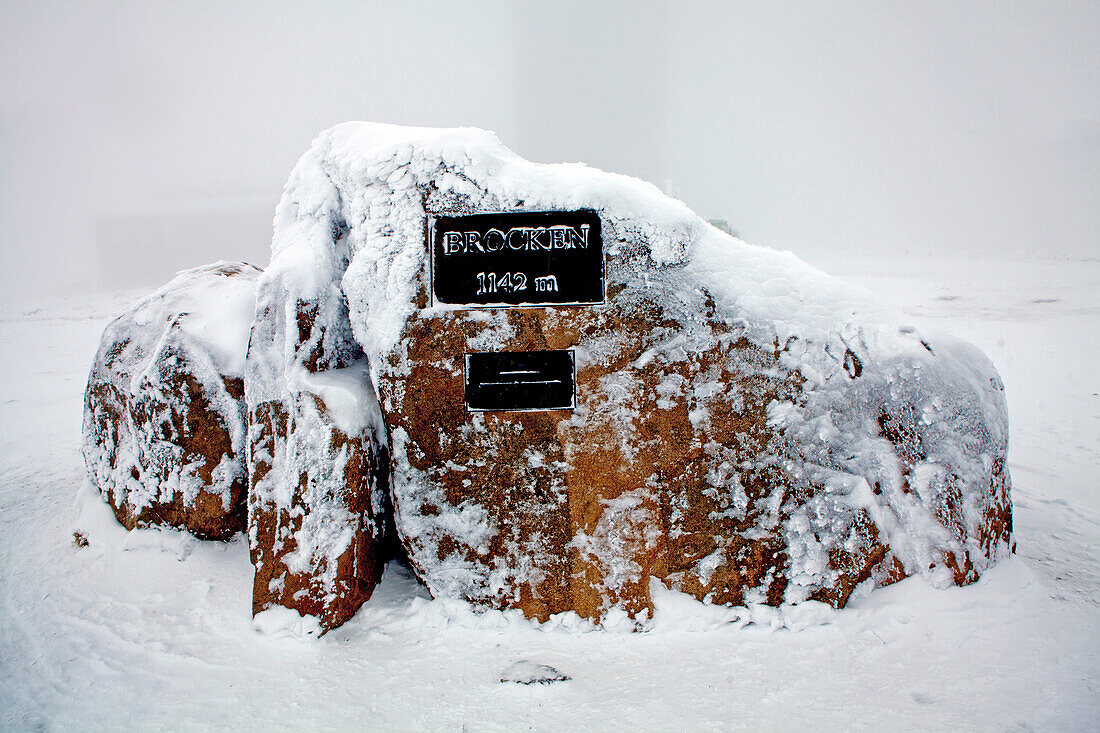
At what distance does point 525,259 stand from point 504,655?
1.64 metres

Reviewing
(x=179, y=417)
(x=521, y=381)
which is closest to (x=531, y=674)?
(x=521, y=381)

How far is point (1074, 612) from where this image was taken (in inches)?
88.6

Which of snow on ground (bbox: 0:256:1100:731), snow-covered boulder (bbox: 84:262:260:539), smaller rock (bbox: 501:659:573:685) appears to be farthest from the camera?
snow-covered boulder (bbox: 84:262:260:539)

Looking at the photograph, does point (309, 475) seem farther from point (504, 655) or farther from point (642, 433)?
point (642, 433)

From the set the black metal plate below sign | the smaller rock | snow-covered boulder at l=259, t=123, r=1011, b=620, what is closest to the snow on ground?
the smaller rock

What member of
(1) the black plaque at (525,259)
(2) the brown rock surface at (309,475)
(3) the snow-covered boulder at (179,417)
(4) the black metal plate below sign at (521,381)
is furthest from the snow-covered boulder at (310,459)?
(1) the black plaque at (525,259)

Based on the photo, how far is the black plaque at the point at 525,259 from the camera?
2363mm

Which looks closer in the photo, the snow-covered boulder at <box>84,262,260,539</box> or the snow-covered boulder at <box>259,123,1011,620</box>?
the snow-covered boulder at <box>259,123,1011,620</box>

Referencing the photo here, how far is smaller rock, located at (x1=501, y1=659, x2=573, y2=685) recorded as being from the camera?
6.54 ft

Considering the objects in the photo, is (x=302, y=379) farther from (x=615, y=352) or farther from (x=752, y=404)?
(x=752, y=404)

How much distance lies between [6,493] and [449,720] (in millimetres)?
3666

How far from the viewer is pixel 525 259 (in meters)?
2.37

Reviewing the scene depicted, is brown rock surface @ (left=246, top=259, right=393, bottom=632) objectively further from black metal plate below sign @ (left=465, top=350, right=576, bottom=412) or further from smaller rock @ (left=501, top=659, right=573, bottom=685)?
smaller rock @ (left=501, top=659, right=573, bottom=685)

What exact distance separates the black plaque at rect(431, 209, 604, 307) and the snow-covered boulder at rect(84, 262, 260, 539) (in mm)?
1335
